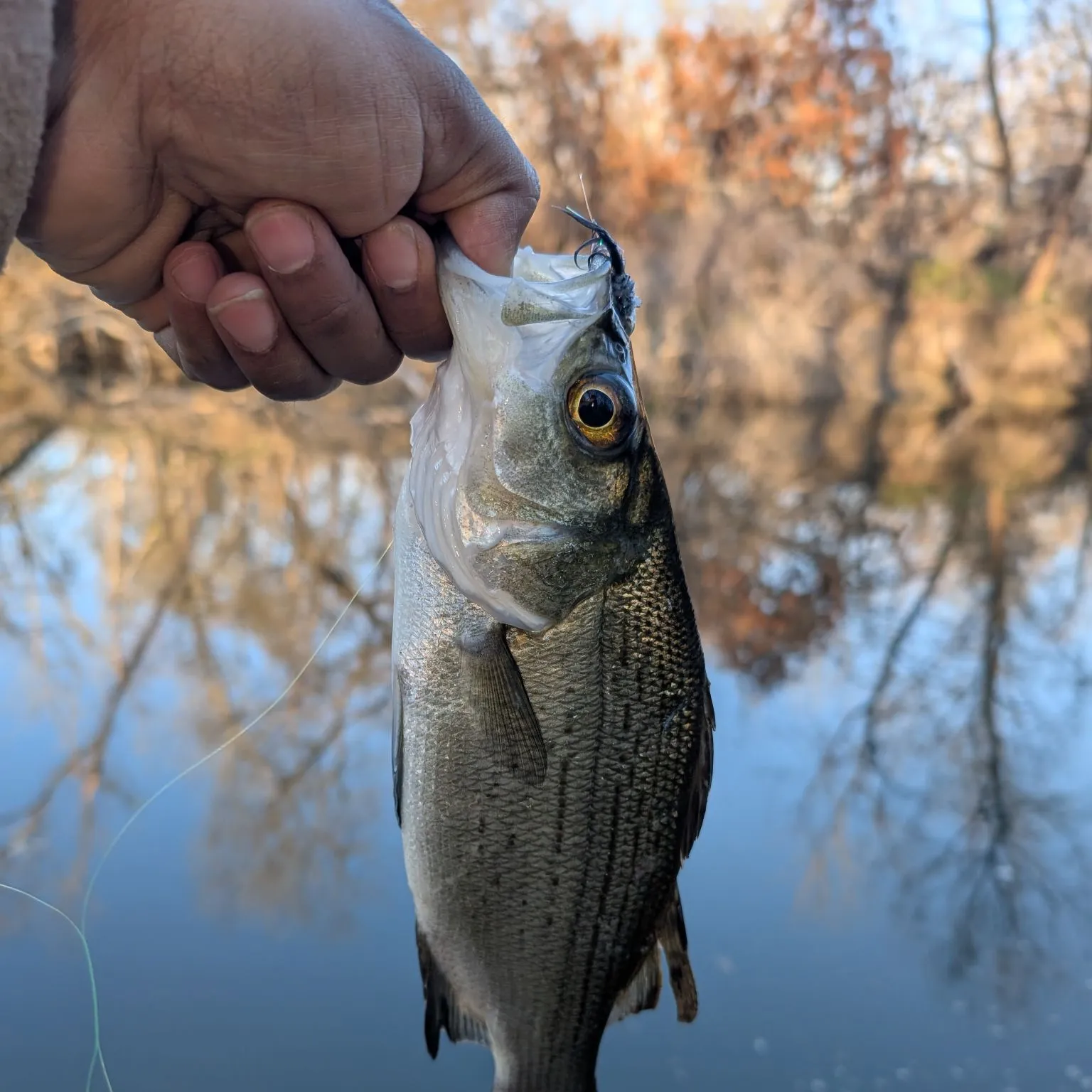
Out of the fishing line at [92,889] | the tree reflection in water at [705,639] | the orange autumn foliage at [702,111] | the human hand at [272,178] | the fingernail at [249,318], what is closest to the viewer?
the human hand at [272,178]

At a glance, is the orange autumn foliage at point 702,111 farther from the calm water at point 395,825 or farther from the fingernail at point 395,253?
the fingernail at point 395,253

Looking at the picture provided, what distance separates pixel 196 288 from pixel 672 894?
138 centimetres

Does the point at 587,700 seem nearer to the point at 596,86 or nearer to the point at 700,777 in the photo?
the point at 700,777

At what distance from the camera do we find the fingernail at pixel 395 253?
5.80 feet

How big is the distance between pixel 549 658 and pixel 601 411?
1.39 ft

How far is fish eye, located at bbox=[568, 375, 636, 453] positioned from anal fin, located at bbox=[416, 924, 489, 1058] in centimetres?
94

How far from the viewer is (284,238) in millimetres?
1701

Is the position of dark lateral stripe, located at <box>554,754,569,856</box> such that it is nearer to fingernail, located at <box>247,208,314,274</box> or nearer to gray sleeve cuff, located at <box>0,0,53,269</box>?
fingernail, located at <box>247,208,314,274</box>

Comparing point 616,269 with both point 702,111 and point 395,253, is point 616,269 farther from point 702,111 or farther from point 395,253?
point 702,111

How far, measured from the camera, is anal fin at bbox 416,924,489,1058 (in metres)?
1.87

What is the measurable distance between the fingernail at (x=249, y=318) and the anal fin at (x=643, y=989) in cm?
129

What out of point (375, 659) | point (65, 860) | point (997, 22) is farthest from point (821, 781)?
point (997, 22)

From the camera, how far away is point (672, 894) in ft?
5.96

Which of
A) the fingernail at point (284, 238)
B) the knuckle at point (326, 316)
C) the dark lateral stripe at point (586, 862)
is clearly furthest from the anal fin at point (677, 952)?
the fingernail at point (284, 238)
